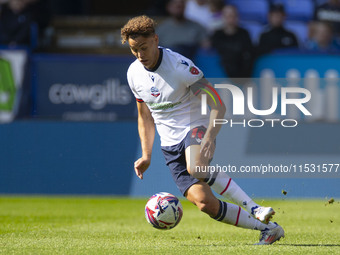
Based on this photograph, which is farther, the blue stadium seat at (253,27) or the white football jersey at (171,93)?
the blue stadium seat at (253,27)

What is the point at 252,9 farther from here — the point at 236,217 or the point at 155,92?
the point at 236,217

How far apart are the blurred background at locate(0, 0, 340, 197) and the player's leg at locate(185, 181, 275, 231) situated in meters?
3.25

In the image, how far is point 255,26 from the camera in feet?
48.0

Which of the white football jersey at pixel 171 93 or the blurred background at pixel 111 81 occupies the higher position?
the white football jersey at pixel 171 93

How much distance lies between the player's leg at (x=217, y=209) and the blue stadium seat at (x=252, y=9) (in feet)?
27.9

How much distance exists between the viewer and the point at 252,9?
1485 centimetres

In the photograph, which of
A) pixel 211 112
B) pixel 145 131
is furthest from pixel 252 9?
pixel 211 112

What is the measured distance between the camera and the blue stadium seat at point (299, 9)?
1524 cm

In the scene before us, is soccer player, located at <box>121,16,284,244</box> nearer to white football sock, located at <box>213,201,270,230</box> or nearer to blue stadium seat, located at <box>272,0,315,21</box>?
white football sock, located at <box>213,201,270,230</box>

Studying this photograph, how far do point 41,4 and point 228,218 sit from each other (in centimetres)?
873

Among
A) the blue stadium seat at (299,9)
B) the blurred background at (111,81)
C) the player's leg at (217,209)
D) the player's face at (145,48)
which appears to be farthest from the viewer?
the blue stadium seat at (299,9)

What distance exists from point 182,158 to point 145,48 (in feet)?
3.51

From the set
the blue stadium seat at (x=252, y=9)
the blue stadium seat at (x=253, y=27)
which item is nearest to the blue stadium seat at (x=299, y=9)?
the blue stadium seat at (x=252, y=9)

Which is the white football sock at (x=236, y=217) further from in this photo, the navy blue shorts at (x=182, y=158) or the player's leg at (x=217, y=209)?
the navy blue shorts at (x=182, y=158)
